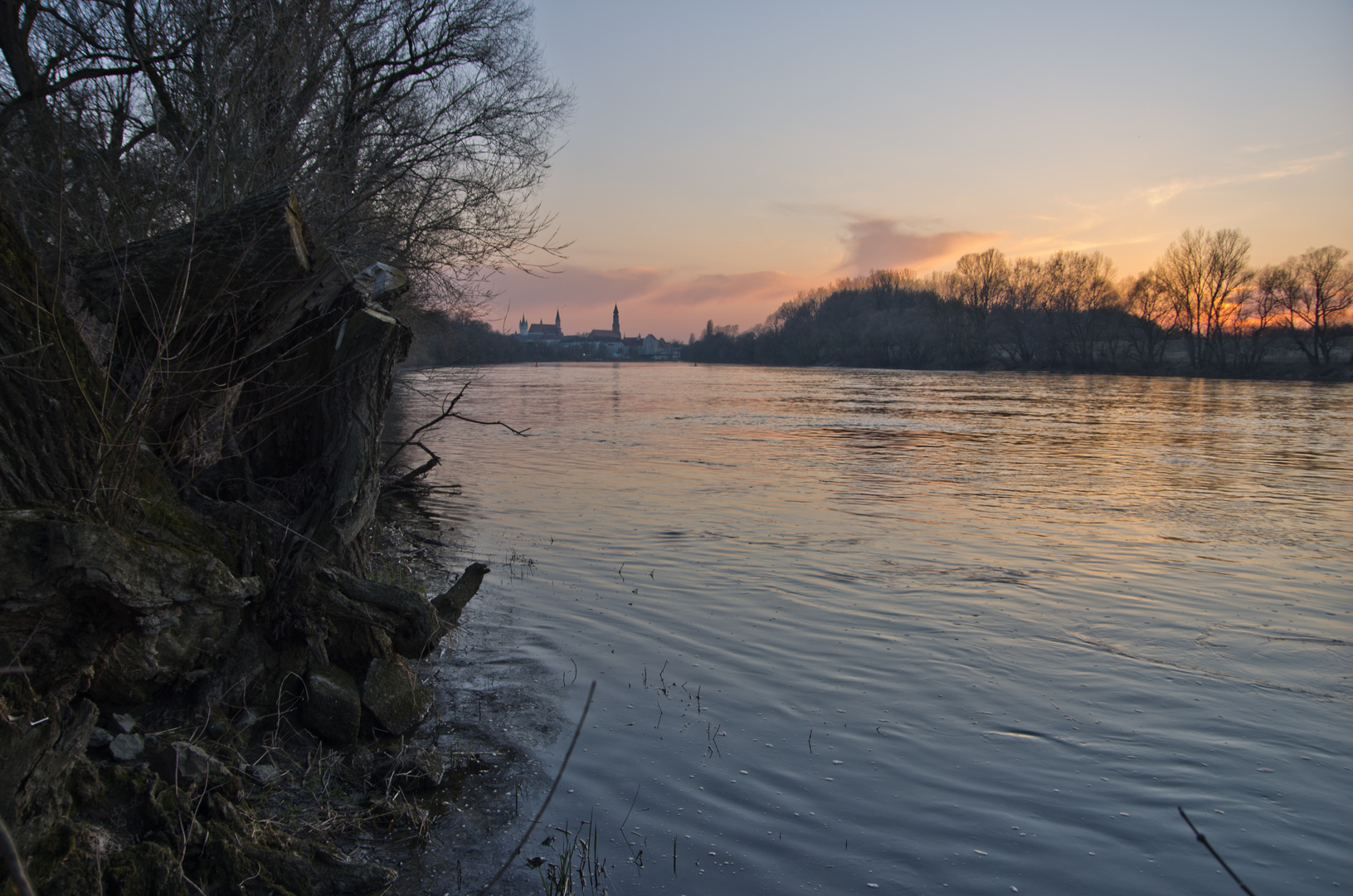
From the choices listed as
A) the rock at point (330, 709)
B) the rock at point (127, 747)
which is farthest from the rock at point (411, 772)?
the rock at point (127, 747)

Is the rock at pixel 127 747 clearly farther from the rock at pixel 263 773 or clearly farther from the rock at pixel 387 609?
the rock at pixel 387 609

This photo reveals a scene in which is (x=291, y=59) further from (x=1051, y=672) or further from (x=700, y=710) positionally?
(x=1051, y=672)

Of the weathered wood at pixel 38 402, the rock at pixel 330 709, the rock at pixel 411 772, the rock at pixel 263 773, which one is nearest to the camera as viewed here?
the weathered wood at pixel 38 402

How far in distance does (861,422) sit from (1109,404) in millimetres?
16436

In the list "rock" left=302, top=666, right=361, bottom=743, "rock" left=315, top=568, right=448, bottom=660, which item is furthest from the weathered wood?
"rock" left=302, top=666, right=361, bottom=743

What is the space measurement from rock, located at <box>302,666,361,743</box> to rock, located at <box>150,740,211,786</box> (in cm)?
109

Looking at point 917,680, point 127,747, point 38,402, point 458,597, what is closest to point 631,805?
point 458,597

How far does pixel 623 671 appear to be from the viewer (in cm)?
633

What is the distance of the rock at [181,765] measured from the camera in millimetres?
3498

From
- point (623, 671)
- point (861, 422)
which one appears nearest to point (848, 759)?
point (623, 671)

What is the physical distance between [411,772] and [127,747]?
141 cm

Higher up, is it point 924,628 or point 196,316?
point 196,316

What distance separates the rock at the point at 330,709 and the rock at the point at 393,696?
0.52 ft

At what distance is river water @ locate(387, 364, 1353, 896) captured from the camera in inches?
164
